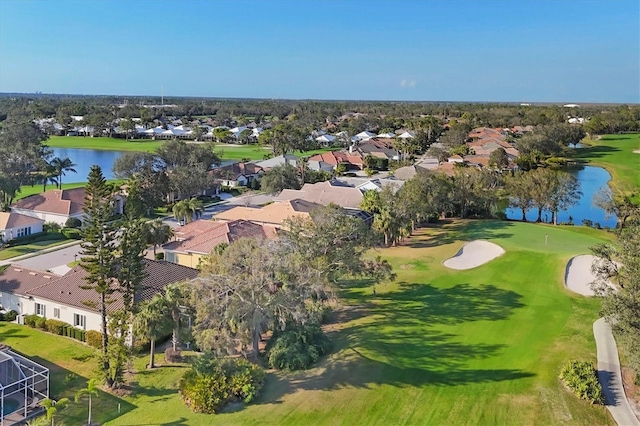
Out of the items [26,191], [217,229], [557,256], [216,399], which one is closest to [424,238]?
[557,256]

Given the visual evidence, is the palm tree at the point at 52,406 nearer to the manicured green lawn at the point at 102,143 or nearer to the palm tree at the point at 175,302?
the palm tree at the point at 175,302

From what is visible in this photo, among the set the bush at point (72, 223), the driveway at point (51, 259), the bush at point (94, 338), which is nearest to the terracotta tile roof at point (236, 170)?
the bush at point (72, 223)

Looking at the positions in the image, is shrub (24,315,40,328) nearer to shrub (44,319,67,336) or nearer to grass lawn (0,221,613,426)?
grass lawn (0,221,613,426)

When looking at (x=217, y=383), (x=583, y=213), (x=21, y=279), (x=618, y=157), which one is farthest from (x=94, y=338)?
(x=618, y=157)

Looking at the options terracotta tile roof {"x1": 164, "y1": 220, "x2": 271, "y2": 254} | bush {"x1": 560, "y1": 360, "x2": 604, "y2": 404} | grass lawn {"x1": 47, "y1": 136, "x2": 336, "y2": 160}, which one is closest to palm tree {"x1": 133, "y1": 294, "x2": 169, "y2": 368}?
terracotta tile roof {"x1": 164, "y1": 220, "x2": 271, "y2": 254}

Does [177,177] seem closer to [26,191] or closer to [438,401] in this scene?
[26,191]
